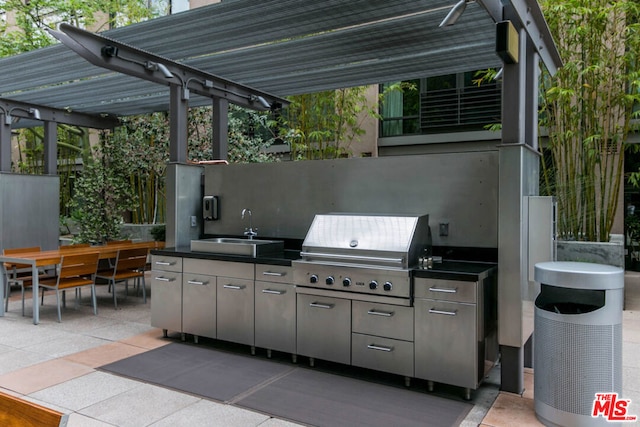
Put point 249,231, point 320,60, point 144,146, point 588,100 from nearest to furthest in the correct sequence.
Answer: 1. point 249,231
2. point 320,60
3. point 588,100
4. point 144,146

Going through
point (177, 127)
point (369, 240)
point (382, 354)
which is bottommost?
point (382, 354)

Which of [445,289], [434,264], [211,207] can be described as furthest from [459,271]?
[211,207]

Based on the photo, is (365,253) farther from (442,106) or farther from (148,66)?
(442,106)

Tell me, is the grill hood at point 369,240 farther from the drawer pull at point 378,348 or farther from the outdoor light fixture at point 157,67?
the outdoor light fixture at point 157,67

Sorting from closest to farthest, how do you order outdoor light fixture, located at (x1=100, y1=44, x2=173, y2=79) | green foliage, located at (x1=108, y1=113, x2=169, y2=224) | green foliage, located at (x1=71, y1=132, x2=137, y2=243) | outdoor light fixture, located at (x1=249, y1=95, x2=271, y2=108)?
outdoor light fixture, located at (x1=100, y1=44, x2=173, y2=79), outdoor light fixture, located at (x1=249, y1=95, x2=271, y2=108), green foliage, located at (x1=71, y1=132, x2=137, y2=243), green foliage, located at (x1=108, y1=113, x2=169, y2=224)

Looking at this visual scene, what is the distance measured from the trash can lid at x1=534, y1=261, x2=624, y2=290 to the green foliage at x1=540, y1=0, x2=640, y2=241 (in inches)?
164

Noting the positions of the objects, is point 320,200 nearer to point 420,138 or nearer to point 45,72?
point 45,72

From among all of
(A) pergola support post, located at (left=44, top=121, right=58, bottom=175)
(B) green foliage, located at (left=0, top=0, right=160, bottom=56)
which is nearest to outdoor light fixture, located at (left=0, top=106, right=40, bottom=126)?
(A) pergola support post, located at (left=44, top=121, right=58, bottom=175)

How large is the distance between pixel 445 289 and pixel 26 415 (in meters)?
2.72

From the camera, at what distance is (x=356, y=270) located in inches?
146

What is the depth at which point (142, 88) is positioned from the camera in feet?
23.3

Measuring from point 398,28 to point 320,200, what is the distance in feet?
6.16

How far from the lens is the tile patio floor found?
3131 millimetres

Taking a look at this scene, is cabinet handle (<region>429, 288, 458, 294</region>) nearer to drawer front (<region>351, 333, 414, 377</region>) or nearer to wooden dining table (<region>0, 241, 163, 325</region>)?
drawer front (<region>351, 333, 414, 377</region>)
